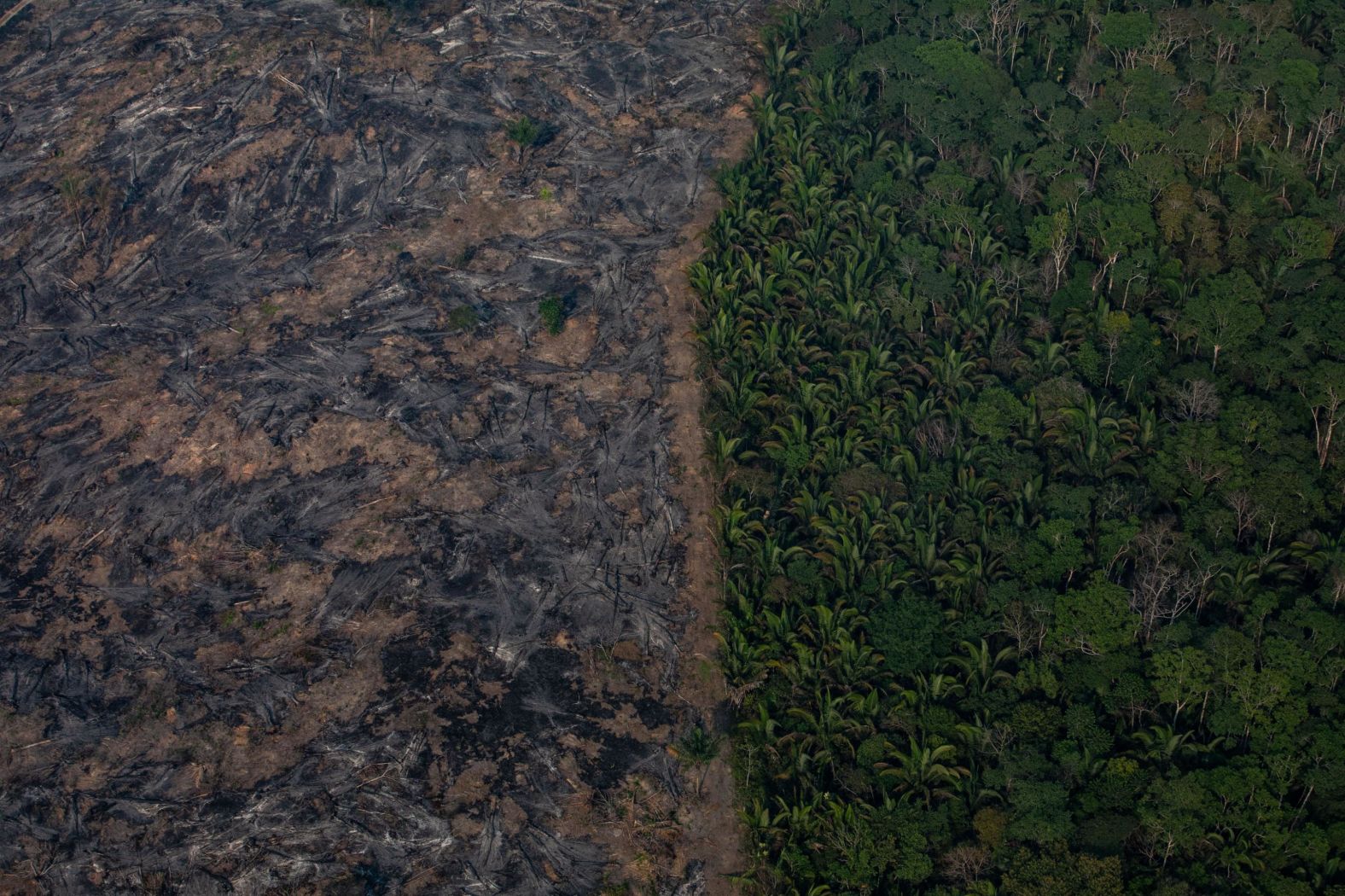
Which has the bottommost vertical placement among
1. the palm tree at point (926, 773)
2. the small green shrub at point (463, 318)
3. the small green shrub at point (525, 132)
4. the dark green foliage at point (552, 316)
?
the palm tree at point (926, 773)

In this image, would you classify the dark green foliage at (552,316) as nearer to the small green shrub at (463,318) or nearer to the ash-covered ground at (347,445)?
the ash-covered ground at (347,445)

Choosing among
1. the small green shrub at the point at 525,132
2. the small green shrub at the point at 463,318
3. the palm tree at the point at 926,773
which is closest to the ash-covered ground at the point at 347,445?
the small green shrub at the point at 463,318

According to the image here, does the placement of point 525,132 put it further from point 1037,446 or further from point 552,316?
point 1037,446

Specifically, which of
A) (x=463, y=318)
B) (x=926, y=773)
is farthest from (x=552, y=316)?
(x=926, y=773)

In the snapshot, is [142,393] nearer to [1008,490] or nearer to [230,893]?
[230,893]

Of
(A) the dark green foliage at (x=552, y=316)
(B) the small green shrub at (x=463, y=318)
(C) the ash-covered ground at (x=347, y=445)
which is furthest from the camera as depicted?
(B) the small green shrub at (x=463, y=318)

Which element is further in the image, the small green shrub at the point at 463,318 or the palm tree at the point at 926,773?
the small green shrub at the point at 463,318

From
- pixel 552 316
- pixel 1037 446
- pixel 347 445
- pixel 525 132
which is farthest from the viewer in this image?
pixel 525 132
